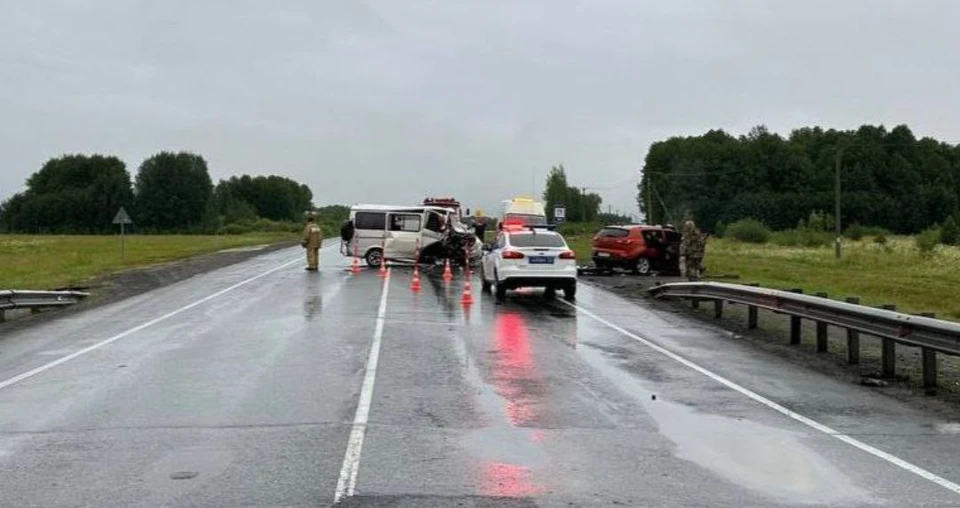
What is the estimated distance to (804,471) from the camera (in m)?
6.64

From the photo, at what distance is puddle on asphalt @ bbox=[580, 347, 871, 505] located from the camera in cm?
614

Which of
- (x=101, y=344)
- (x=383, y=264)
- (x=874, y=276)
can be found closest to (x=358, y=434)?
(x=101, y=344)

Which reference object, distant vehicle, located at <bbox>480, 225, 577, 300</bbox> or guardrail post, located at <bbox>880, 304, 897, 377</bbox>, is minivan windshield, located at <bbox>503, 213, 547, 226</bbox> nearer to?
distant vehicle, located at <bbox>480, 225, 577, 300</bbox>

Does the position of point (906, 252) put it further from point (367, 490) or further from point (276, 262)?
point (367, 490)

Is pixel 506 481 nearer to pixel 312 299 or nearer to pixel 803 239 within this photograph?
pixel 312 299

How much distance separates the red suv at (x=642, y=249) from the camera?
30.3 m

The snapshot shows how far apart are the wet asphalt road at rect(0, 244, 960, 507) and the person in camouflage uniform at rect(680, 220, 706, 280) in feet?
28.7

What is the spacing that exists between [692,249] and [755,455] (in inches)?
668

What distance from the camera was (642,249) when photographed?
3038 centimetres

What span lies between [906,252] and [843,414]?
168 ft

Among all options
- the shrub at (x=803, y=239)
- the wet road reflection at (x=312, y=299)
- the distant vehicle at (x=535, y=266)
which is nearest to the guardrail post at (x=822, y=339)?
the wet road reflection at (x=312, y=299)

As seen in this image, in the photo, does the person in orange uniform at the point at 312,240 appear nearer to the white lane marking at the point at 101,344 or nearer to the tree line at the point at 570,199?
the white lane marking at the point at 101,344

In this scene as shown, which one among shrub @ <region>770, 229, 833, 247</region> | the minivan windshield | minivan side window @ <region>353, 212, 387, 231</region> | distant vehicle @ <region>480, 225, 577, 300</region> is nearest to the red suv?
minivan side window @ <region>353, 212, 387, 231</region>

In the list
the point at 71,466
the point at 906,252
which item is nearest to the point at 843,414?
the point at 71,466
